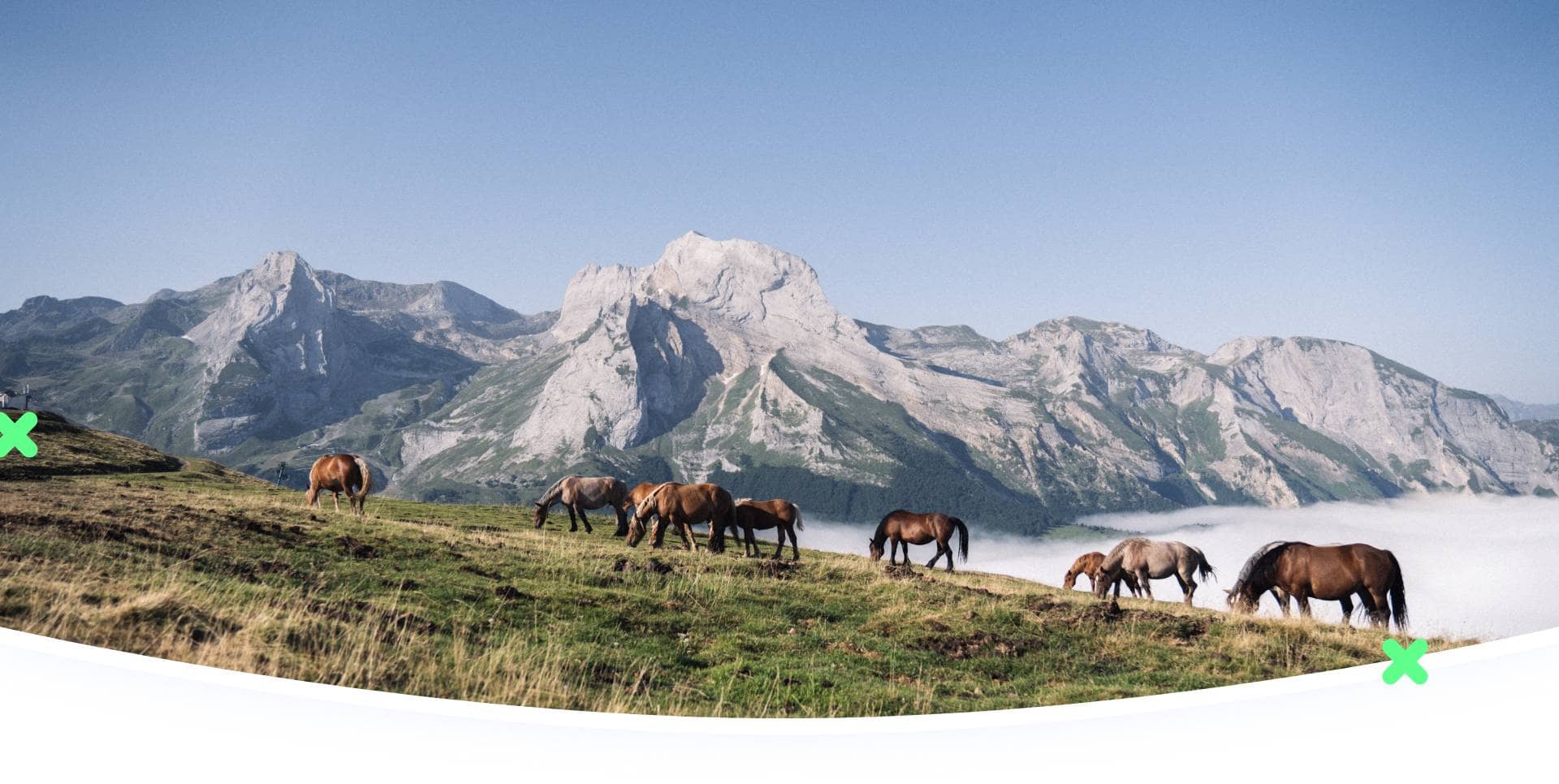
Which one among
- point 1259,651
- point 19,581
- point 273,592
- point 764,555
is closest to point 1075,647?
point 1259,651

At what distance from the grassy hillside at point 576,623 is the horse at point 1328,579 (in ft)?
5.43

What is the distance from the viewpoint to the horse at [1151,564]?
104 ft

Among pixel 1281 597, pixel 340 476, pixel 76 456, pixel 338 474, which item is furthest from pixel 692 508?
pixel 76 456

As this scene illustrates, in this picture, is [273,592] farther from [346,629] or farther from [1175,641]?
[1175,641]

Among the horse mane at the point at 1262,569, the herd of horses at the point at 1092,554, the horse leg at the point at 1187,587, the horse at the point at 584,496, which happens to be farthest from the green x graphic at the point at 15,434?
the horse at the point at 584,496

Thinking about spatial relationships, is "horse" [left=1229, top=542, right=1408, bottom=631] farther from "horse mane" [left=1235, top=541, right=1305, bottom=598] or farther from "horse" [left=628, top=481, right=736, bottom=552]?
"horse" [left=628, top=481, right=736, bottom=552]

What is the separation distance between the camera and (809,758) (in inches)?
273

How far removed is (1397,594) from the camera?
21203mm

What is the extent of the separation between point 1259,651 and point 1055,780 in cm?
1123

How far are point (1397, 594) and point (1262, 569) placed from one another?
9.94 feet

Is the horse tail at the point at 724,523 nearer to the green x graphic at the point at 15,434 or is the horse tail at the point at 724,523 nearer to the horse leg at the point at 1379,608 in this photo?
the horse leg at the point at 1379,608

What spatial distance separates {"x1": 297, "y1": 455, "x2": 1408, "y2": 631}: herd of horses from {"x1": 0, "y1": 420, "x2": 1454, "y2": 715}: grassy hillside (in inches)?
89.9

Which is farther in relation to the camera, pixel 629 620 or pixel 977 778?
pixel 629 620

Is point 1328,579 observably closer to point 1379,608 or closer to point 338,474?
point 1379,608
